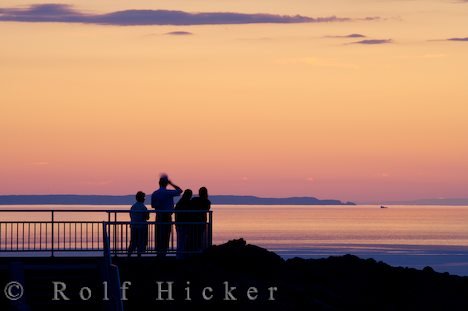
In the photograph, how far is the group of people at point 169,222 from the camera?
30125mm

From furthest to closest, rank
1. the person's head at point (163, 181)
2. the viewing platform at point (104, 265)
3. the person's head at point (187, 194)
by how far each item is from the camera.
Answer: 1. the person's head at point (187, 194)
2. the person's head at point (163, 181)
3. the viewing platform at point (104, 265)

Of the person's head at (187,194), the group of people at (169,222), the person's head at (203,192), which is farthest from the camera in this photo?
the group of people at (169,222)

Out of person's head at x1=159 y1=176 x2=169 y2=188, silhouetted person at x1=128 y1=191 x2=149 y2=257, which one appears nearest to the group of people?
silhouetted person at x1=128 y1=191 x2=149 y2=257

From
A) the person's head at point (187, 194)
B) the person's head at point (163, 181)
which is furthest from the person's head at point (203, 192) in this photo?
the person's head at point (163, 181)

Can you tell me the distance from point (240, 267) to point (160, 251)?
304 centimetres

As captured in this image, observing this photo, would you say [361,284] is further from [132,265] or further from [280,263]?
[132,265]

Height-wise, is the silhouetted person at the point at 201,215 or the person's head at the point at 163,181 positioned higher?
the person's head at the point at 163,181

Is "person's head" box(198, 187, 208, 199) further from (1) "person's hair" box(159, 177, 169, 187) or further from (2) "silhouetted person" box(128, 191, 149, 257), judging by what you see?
(2) "silhouetted person" box(128, 191, 149, 257)

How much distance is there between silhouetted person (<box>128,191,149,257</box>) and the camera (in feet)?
99.0

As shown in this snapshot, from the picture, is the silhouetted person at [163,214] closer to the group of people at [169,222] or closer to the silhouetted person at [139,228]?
the group of people at [169,222]

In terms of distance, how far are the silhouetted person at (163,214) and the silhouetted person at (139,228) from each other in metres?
0.29

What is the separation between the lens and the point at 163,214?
30281mm

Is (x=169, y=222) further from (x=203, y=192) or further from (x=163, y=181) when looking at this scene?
(x=163, y=181)

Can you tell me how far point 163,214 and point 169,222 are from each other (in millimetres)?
252
